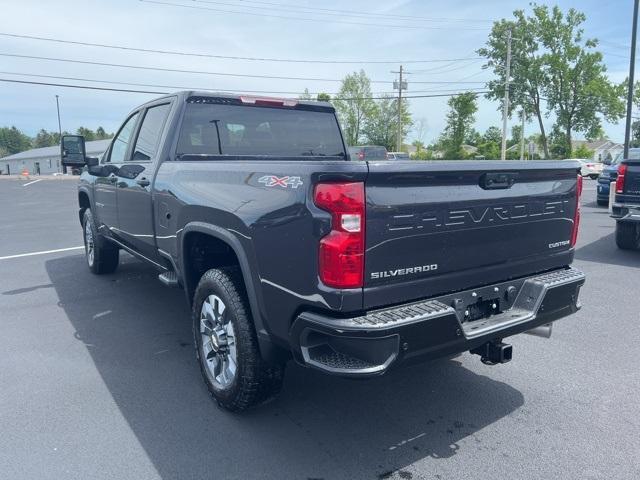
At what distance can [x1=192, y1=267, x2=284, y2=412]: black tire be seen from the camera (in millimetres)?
2973

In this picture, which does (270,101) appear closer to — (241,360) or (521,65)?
(241,360)

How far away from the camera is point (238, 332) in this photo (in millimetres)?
2994

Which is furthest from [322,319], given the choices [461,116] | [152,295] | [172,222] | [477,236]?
[461,116]

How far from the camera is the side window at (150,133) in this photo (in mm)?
4434

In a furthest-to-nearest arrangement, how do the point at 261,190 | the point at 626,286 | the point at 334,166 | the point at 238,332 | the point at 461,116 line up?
the point at 461,116 < the point at 626,286 < the point at 238,332 < the point at 261,190 < the point at 334,166

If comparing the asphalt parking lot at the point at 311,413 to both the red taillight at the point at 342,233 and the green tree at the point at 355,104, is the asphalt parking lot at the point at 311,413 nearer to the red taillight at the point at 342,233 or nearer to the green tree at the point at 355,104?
the red taillight at the point at 342,233

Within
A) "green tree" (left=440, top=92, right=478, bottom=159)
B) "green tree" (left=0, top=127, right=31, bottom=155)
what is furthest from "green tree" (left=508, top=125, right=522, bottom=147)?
"green tree" (left=0, top=127, right=31, bottom=155)

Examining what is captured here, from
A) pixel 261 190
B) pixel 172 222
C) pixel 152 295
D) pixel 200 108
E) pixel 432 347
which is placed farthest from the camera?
pixel 152 295

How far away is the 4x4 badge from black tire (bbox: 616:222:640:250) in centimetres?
759

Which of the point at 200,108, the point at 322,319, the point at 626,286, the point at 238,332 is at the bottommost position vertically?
the point at 626,286

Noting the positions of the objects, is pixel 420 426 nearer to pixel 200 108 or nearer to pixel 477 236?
pixel 477 236

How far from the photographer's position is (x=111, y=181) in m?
5.20

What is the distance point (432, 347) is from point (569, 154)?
54431mm

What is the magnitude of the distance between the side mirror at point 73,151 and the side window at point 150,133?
119 centimetres
